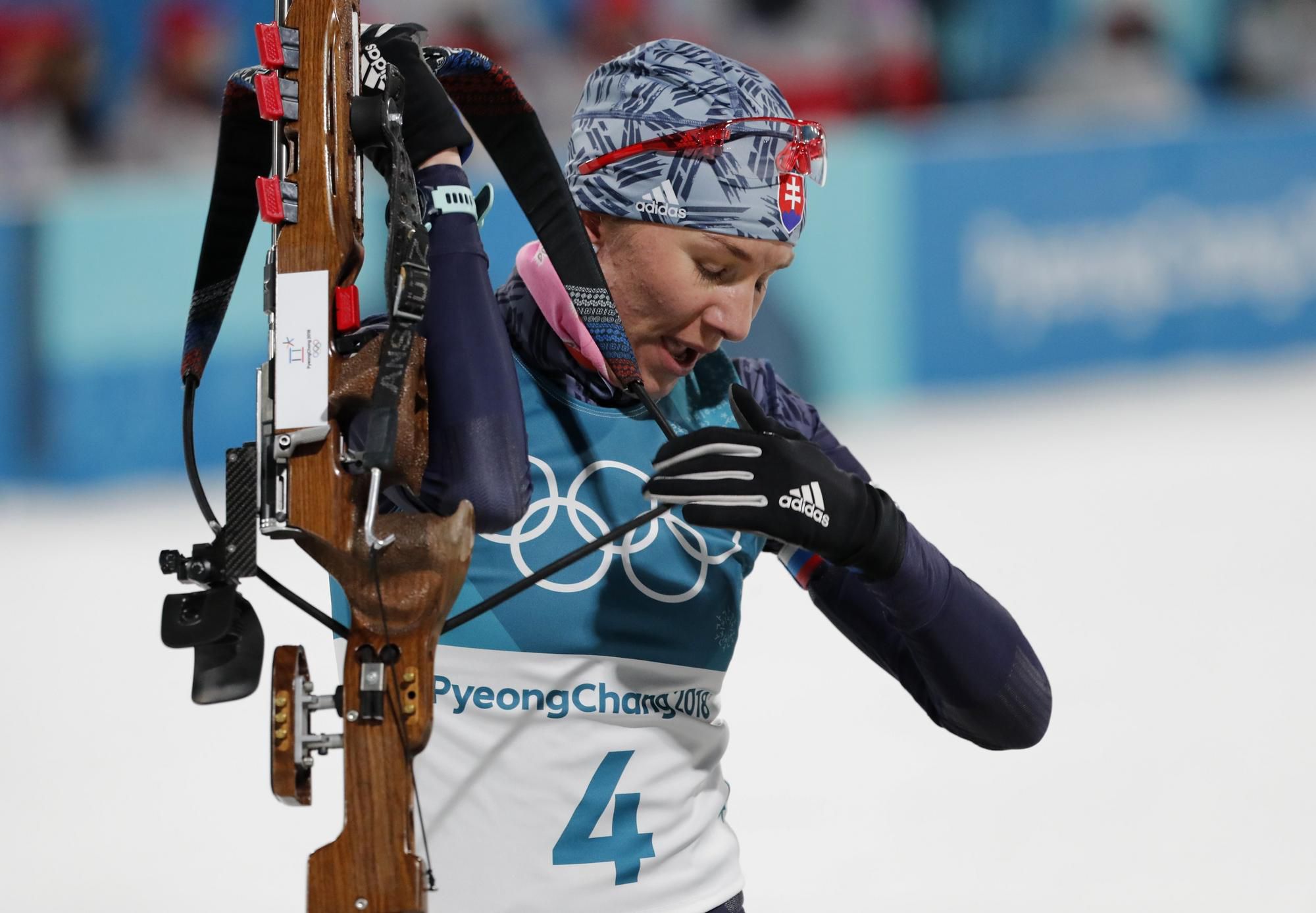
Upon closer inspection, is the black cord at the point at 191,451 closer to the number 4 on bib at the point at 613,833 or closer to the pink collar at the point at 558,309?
the pink collar at the point at 558,309

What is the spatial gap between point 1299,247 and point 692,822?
697 cm

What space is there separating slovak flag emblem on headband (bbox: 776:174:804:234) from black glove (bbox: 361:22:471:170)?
40 cm

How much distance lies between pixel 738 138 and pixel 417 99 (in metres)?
0.42

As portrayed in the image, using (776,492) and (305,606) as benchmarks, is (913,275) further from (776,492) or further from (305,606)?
(305,606)

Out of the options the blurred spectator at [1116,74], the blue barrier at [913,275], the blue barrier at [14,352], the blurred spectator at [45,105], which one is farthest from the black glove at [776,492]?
the blurred spectator at [1116,74]

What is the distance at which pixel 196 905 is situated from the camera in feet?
10.8

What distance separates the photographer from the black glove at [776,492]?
158cm

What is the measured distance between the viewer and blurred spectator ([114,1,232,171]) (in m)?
7.50

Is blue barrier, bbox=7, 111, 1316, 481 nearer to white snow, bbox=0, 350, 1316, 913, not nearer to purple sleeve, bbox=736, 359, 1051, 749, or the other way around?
white snow, bbox=0, 350, 1316, 913

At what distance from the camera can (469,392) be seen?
1.54 metres

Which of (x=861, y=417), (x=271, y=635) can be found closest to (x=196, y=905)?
(x=271, y=635)

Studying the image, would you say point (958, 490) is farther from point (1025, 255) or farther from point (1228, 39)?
point (1228, 39)

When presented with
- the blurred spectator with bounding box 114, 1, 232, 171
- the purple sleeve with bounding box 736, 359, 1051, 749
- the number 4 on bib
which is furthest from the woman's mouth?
the blurred spectator with bounding box 114, 1, 232, 171

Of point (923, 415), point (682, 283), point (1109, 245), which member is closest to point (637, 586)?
point (682, 283)
